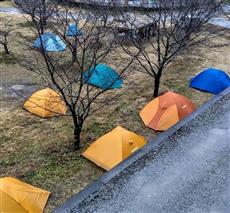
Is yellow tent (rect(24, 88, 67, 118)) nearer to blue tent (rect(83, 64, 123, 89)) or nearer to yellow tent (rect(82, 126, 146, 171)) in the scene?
blue tent (rect(83, 64, 123, 89))

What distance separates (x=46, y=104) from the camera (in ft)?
38.1

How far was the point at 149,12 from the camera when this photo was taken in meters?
17.6

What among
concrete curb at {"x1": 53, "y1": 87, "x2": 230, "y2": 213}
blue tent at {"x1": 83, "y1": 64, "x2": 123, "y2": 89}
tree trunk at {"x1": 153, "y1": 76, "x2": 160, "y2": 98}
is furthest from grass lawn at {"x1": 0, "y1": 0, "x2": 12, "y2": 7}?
concrete curb at {"x1": 53, "y1": 87, "x2": 230, "y2": 213}

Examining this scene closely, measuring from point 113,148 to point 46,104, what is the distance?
307 cm

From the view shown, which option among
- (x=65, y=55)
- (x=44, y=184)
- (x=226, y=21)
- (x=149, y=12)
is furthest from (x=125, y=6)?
(x=44, y=184)

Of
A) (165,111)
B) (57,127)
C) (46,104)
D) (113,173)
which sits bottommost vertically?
(57,127)

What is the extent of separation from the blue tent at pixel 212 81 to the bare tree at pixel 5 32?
764 centimetres

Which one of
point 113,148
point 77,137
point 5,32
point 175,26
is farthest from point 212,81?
point 5,32

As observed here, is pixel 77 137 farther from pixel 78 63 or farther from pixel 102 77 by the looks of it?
pixel 102 77

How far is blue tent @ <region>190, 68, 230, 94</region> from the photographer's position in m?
A: 13.1

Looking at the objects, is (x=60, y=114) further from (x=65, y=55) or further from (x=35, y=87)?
(x=65, y=55)

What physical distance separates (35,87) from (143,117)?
409 cm

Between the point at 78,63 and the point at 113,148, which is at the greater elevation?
the point at 78,63

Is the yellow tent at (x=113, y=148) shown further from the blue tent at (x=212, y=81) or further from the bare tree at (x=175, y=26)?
the blue tent at (x=212, y=81)
